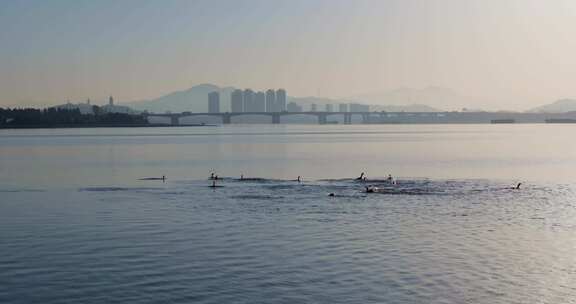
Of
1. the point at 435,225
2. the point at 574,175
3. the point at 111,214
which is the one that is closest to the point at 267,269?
the point at 435,225

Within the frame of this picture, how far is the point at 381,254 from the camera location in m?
19.0

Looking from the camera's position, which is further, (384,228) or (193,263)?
(384,228)

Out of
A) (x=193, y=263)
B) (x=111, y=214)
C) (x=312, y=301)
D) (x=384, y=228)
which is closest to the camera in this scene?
(x=312, y=301)

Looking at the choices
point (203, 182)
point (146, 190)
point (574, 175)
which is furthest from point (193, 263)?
point (574, 175)

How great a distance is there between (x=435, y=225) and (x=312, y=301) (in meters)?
10.3

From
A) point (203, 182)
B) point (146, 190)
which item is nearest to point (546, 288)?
point (146, 190)

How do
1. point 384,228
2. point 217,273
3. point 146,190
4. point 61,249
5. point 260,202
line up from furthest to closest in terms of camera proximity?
1. point 146,190
2. point 260,202
3. point 384,228
4. point 61,249
5. point 217,273

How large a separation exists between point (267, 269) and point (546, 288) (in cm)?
654

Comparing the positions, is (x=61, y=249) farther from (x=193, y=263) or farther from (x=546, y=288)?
(x=546, y=288)

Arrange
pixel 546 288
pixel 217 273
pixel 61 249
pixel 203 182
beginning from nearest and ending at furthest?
pixel 546 288 < pixel 217 273 < pixel 61 249 < pixel 203 182

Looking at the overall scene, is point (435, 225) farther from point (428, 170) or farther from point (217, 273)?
point (428, 170)

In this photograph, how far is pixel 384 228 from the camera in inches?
905

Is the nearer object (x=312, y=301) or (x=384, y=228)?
(x=312, y=301)

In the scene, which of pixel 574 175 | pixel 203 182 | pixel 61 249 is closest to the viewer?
pixel 61 249
